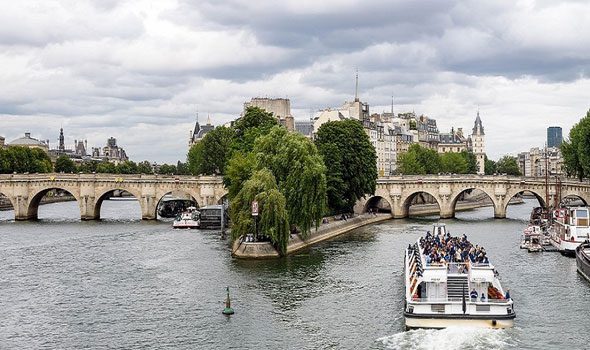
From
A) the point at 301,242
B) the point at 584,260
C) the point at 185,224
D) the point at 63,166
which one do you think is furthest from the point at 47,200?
the point at 584,260

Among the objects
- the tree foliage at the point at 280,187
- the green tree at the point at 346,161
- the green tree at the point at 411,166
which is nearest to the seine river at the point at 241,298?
the tree foliage at the point at 280,187

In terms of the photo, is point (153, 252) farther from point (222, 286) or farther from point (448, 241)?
point (448, 241)

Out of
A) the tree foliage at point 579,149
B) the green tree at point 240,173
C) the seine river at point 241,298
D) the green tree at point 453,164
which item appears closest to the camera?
the seine river at point 241,298

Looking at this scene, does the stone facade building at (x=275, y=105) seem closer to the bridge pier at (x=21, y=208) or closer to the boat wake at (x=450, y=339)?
the bridge pier at (x=21, y=208)

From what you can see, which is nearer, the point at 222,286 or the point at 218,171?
the point at 222,286

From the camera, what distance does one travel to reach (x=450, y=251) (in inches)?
1839

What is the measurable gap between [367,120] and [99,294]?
123 metres

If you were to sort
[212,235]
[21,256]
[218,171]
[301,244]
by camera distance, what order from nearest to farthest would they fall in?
[21,256], [301,244], [212,235], [218,171]

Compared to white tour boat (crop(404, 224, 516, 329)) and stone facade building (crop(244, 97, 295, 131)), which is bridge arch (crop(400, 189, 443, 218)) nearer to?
stone facade building (crop(244, 97, 295, 131))

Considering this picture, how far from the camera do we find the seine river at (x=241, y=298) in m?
37.8

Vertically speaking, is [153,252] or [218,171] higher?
[218,171]

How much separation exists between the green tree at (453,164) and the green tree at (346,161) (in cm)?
7080

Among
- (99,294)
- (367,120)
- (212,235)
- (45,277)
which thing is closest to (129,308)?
(99,294)

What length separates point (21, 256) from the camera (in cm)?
6638
